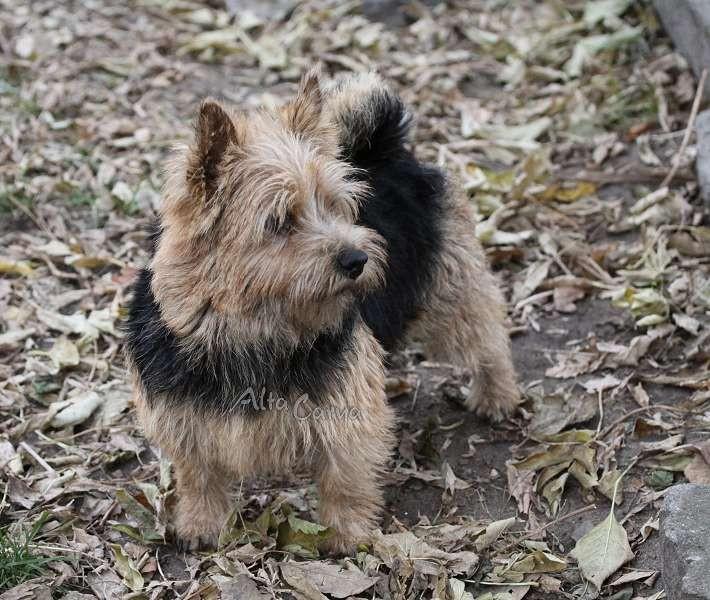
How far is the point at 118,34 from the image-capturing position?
9469 mm

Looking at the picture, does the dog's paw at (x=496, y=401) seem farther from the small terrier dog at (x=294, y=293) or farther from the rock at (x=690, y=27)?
the rock at (x=690, y=27)

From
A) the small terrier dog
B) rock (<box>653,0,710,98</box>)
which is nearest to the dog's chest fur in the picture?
the small terrier dog

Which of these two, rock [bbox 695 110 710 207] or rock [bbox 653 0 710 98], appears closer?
rock [bbox 695 110 710 207]

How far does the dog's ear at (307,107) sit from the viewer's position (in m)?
4.05

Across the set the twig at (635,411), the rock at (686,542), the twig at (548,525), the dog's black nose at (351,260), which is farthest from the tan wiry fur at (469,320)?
the rock at (686,542)

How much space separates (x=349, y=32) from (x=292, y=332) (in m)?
6.33

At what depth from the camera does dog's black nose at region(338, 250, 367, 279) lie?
3.70m

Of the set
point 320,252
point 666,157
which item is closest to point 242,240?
point 320,252

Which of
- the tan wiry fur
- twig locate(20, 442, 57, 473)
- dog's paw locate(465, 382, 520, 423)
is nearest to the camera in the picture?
twig locate(20, 442, 57, 473)

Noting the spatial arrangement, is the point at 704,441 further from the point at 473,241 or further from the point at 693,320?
the point at 473,241

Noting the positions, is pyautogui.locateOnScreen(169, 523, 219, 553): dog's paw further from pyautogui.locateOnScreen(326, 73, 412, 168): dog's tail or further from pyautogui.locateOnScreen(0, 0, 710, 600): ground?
pyautogui.locateOnScreen(326, 73, 412, 168): dog's tail

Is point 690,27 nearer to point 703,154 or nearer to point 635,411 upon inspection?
point 703,154

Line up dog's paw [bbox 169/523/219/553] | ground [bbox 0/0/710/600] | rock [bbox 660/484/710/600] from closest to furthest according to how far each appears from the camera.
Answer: rock [bbox 660/484/710/600]
ground [bbox 0/0/710/600]
dog's paw [bbox 169/523/219/553]

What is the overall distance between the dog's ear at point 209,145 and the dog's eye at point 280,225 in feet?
0.81
